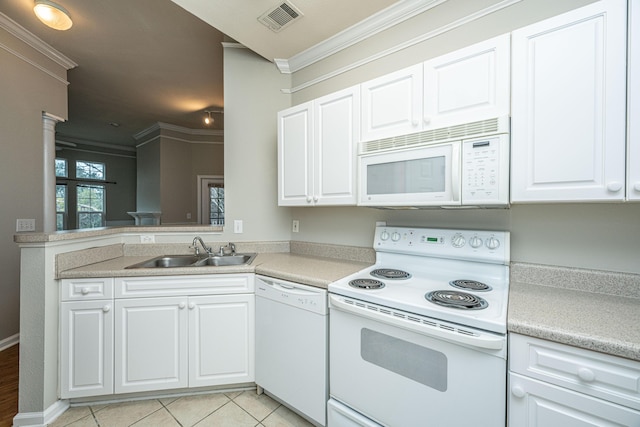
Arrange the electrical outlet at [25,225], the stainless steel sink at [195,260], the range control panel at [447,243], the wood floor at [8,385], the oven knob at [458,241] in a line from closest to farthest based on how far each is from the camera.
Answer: the range control panel at [447,243], the oven knob at [458,241], the wood floor at [8,385], the stainless steel sink at [195,260], the electrical outlet at [25,225]

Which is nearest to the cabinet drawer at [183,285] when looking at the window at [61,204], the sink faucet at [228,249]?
the sink faucet at [228,249]

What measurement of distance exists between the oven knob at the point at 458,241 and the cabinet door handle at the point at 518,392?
744 mm

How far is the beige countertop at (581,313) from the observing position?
823 mm

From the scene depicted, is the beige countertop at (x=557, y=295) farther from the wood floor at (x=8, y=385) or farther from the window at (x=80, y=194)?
the window at (x=80, y=194)

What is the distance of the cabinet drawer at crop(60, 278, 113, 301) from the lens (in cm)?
168

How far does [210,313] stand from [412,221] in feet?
4.97

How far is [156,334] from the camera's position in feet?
5.72

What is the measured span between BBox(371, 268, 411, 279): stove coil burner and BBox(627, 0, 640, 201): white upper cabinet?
39.0 inches

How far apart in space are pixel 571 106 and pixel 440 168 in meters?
0.54

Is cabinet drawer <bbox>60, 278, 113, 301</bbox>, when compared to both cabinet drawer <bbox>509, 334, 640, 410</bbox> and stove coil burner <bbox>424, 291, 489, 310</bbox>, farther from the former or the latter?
cabinet drawer <bbox>509, 334, 640, 410</bbox>

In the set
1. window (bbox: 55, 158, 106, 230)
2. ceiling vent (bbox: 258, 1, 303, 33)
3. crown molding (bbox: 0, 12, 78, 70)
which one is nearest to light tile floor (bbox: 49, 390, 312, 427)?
ceiling vent (bbox: 258, 1, 303, 33)

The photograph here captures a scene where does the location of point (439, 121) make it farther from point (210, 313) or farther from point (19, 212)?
point (19, 212)

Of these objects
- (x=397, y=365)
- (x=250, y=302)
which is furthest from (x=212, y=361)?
(x=397, y=365)

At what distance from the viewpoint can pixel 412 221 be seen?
5.93 ft
